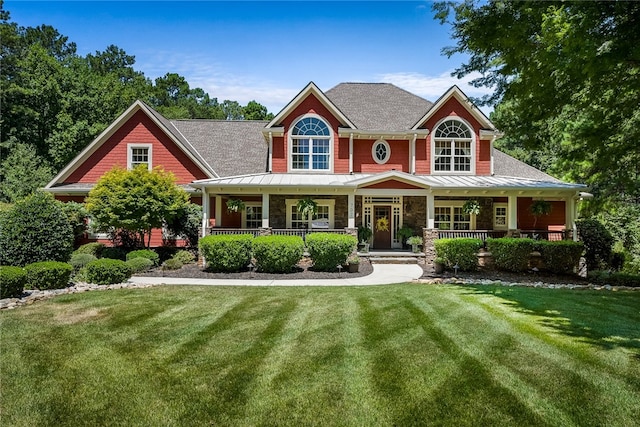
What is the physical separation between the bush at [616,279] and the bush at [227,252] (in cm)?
1258

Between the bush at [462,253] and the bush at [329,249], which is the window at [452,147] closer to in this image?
→ the bush at [462,253]

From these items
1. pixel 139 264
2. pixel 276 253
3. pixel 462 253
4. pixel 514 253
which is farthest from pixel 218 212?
pixel 514 253

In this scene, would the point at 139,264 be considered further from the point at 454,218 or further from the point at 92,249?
the point at 454,218

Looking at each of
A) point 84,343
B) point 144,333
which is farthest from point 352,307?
point 84,343

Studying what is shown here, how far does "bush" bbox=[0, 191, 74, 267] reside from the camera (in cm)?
1087

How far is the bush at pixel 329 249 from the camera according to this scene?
14047mm

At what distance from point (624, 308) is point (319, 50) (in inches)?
423

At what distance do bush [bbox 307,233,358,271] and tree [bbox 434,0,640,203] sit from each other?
6.64 meters

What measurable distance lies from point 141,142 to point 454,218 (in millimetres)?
16725

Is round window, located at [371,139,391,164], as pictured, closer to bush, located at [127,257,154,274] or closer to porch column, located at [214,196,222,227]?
porch column, located at [214,196,222,227]

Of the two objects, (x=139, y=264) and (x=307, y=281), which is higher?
(x=139, y=264)

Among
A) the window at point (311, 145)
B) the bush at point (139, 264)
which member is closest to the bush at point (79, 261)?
the bush at point (139, 264)

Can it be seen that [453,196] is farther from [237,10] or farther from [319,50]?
[237,10]

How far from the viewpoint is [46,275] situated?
389 inches
